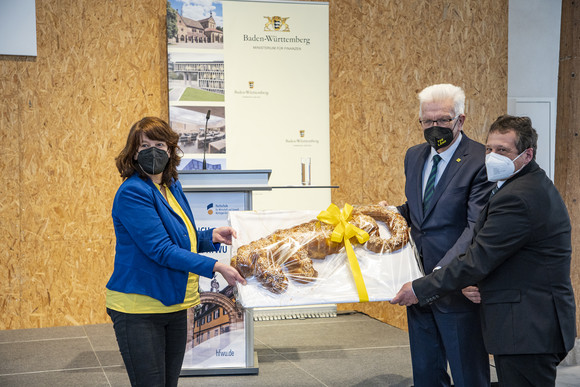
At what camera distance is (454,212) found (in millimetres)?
2629

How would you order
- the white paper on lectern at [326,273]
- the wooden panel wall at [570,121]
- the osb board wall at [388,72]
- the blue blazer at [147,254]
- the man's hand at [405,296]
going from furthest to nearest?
the osb board wall at [388,72]
the wooden panel wall at [570,121]
the man's hand at [405,296]
the white paper on lectern at [326,273]
the blue blazer at [147,254]

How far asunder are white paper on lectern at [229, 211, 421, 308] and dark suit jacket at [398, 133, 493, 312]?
0.11 meters

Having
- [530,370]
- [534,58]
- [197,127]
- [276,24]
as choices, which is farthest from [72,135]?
[534,58]

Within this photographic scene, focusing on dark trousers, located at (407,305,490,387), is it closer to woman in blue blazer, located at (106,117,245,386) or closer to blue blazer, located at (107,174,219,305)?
woman in blue blazer, located at (106,117,245,386)

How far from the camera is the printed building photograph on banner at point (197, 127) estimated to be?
550 cm

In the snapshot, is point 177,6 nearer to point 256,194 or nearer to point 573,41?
point 256,194

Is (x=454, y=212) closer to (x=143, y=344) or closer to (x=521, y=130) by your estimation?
(x=521, y=130)

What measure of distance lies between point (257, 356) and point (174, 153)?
2.37m

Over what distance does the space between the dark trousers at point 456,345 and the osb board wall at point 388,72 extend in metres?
3.54

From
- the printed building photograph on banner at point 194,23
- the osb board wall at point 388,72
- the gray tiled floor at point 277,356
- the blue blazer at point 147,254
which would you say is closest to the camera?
the blue blazer at point 147,254

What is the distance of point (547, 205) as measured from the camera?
2.21 metres

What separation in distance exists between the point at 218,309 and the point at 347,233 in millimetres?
1632

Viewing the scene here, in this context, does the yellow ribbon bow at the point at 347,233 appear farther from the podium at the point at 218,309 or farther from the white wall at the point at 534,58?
the white wall at the point at 534,58

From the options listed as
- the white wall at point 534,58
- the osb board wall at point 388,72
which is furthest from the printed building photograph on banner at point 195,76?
the white wall at point 534,58
